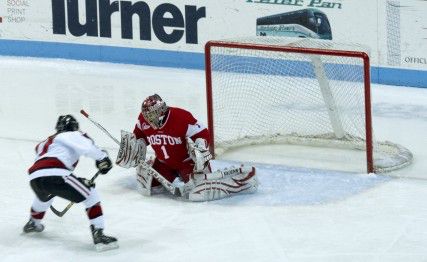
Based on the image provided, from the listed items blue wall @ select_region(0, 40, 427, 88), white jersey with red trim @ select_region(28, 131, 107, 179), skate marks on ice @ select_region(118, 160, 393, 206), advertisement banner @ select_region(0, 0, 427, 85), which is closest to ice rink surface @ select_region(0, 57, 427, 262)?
skate marks on ice @ select_region(118, 160, 393, 206)

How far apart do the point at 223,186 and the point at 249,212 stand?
1.20 feet

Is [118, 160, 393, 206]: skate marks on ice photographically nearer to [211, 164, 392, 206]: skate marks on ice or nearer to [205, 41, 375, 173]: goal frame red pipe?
[211, 164, 392, 206]: skate marks on ice

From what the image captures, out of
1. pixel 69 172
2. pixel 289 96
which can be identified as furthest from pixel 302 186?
pixel 69 172

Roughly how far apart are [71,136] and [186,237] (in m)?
0.93

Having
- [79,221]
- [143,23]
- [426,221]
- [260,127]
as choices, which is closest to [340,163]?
[260,127]

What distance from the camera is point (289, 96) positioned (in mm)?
9969

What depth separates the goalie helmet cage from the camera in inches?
370

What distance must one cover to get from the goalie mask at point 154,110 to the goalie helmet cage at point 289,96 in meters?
Answer: 1.17

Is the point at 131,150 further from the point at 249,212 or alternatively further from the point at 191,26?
the point at 191,26

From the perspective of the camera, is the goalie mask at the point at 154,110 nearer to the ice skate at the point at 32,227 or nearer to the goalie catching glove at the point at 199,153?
the goalie catching glove at the point at 199,153

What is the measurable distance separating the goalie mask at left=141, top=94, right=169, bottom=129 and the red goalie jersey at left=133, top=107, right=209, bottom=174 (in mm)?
39

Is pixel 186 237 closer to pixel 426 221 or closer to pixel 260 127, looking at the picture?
pixel 426 221

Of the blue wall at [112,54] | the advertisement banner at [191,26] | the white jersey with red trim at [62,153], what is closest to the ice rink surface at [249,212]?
the white jersey with red trim at [62,153]

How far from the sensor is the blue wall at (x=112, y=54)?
12562mm
